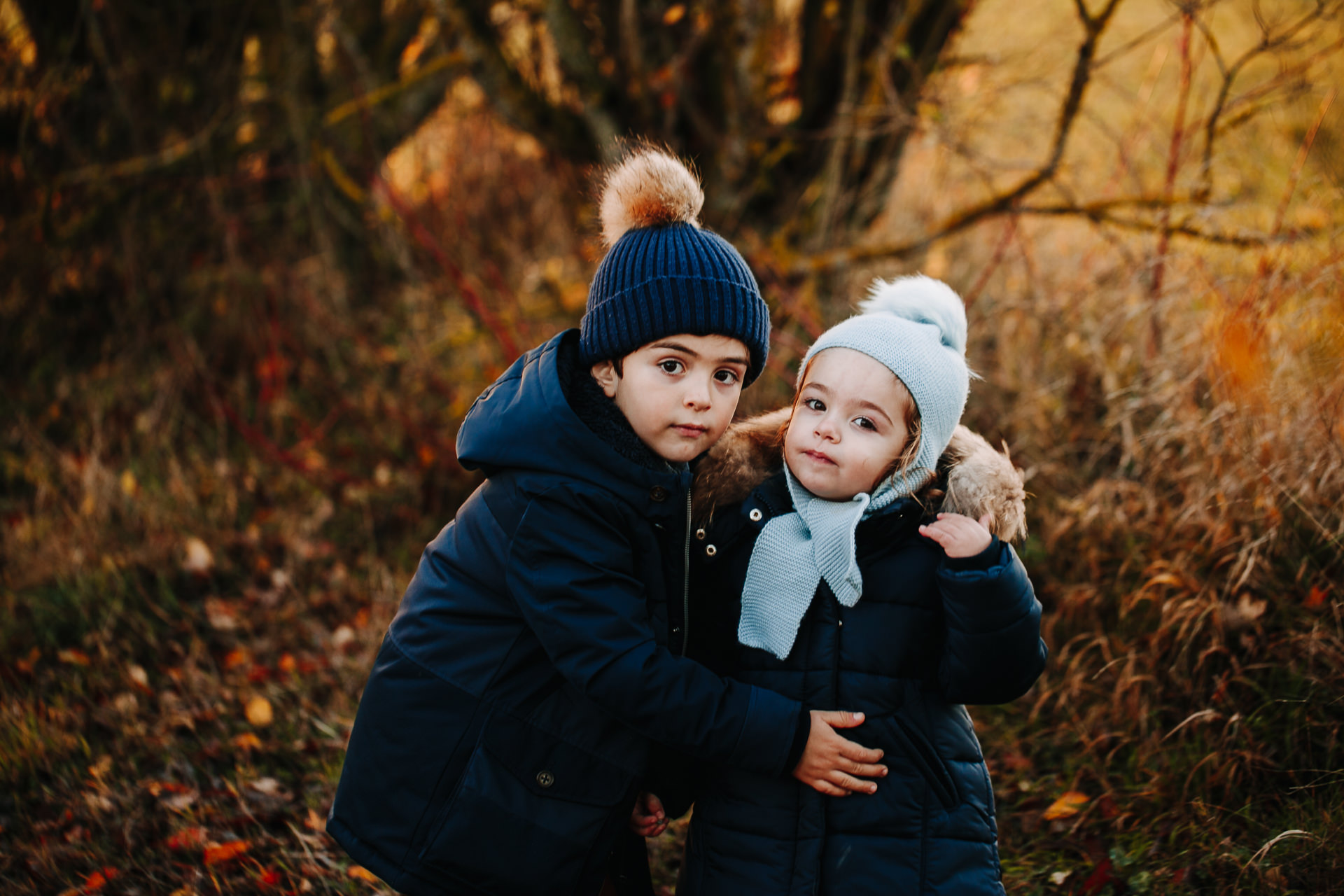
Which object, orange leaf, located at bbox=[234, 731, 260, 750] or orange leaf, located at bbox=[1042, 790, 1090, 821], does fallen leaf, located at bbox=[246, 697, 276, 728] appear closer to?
orange leaf, located at bbox=[234, 731, 260, 750]

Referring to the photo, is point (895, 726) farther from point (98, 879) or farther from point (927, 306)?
point (98, 879)

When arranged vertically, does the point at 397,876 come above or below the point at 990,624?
below

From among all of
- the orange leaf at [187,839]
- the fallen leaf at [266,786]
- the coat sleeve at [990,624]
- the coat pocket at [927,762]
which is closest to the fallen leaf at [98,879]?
the orange leaf at [187,839]

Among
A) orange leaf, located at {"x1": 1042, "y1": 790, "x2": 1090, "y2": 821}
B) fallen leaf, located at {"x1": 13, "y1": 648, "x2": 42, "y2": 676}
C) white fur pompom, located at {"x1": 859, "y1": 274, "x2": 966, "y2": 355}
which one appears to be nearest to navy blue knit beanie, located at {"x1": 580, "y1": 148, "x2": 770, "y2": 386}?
white fur pompom, located at {"x1": 859, "y1": 274, "x2": 966, "y2": 355}

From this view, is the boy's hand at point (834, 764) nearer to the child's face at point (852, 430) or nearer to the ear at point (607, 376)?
the child's face at point (852, 430)

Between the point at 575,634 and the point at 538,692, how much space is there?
0.21 metres

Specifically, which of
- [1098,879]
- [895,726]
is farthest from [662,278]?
[1098,879]

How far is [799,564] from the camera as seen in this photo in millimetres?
1877

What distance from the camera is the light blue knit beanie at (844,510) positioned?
1.85 meters

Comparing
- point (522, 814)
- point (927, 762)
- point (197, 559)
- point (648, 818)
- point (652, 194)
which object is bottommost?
point (197, 559)

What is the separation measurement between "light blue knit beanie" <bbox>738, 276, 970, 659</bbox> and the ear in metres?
0.44

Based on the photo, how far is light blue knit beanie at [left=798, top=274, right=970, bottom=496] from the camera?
74.0 inches

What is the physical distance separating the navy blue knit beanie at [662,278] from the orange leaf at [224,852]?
174cm

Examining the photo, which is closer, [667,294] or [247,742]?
[667,294]
